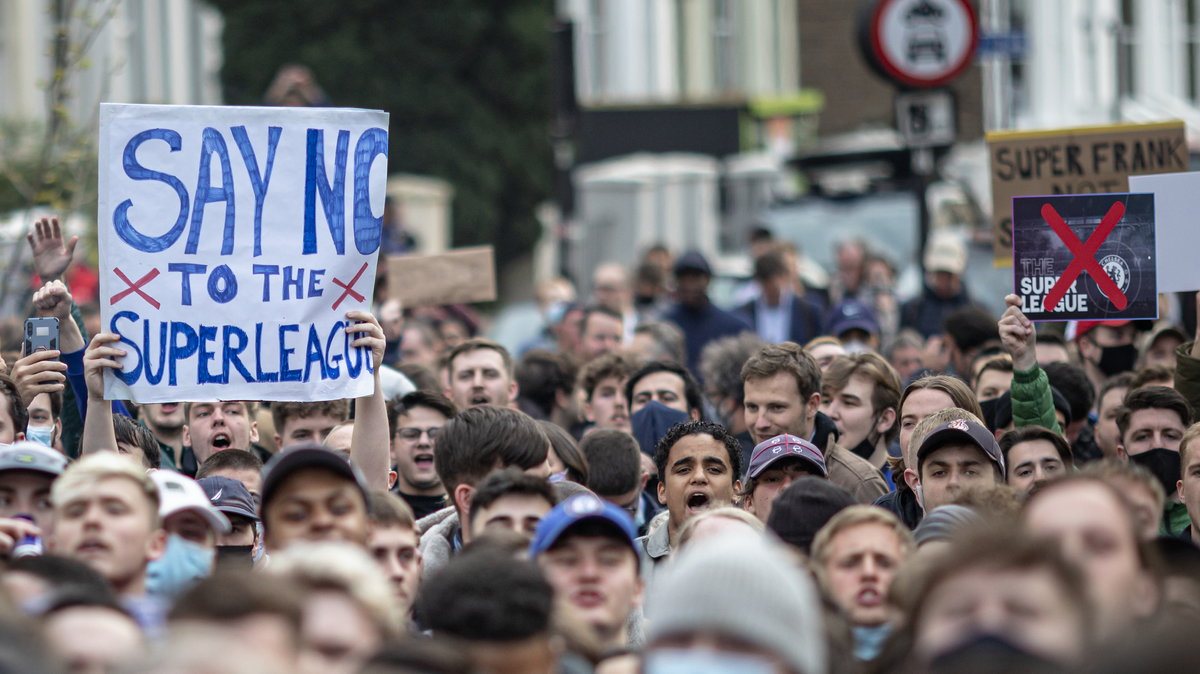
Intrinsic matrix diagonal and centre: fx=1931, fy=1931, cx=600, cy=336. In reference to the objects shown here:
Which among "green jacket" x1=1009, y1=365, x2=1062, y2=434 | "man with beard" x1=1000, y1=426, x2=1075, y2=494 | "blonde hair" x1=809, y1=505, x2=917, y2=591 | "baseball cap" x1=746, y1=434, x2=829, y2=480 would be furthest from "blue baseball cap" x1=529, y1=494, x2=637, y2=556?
"green jacket" x1=1009, y1=365, x2=1062, y2=434

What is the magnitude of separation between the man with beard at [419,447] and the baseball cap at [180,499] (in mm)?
2253

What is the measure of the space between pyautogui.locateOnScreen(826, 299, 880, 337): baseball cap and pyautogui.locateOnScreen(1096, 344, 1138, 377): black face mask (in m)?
1.75

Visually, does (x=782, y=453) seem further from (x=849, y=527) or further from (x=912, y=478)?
(x=849, y=527)

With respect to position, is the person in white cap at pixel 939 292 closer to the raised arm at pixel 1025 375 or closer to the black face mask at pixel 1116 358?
the black face mask at pixel 1116 358

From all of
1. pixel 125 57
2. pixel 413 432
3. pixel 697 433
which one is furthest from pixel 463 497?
pixel 125 57

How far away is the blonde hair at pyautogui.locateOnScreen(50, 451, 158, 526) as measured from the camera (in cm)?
548

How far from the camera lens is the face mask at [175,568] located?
5656mm

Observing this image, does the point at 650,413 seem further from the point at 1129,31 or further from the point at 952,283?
the point at 1129,31

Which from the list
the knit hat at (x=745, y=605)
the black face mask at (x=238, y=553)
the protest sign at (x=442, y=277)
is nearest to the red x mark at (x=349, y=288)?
the black face mask at (x=238, y=553)

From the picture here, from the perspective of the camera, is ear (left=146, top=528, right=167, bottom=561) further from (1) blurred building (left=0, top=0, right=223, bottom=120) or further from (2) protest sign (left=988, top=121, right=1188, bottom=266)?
(1) blurred building (left=0, top=0, right=223, bottom=120)

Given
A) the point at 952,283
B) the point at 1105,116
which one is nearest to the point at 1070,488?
the point at 952,283

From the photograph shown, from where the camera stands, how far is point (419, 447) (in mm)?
8273

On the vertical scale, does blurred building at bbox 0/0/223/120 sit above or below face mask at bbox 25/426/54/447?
above

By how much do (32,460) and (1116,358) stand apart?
6619mm
